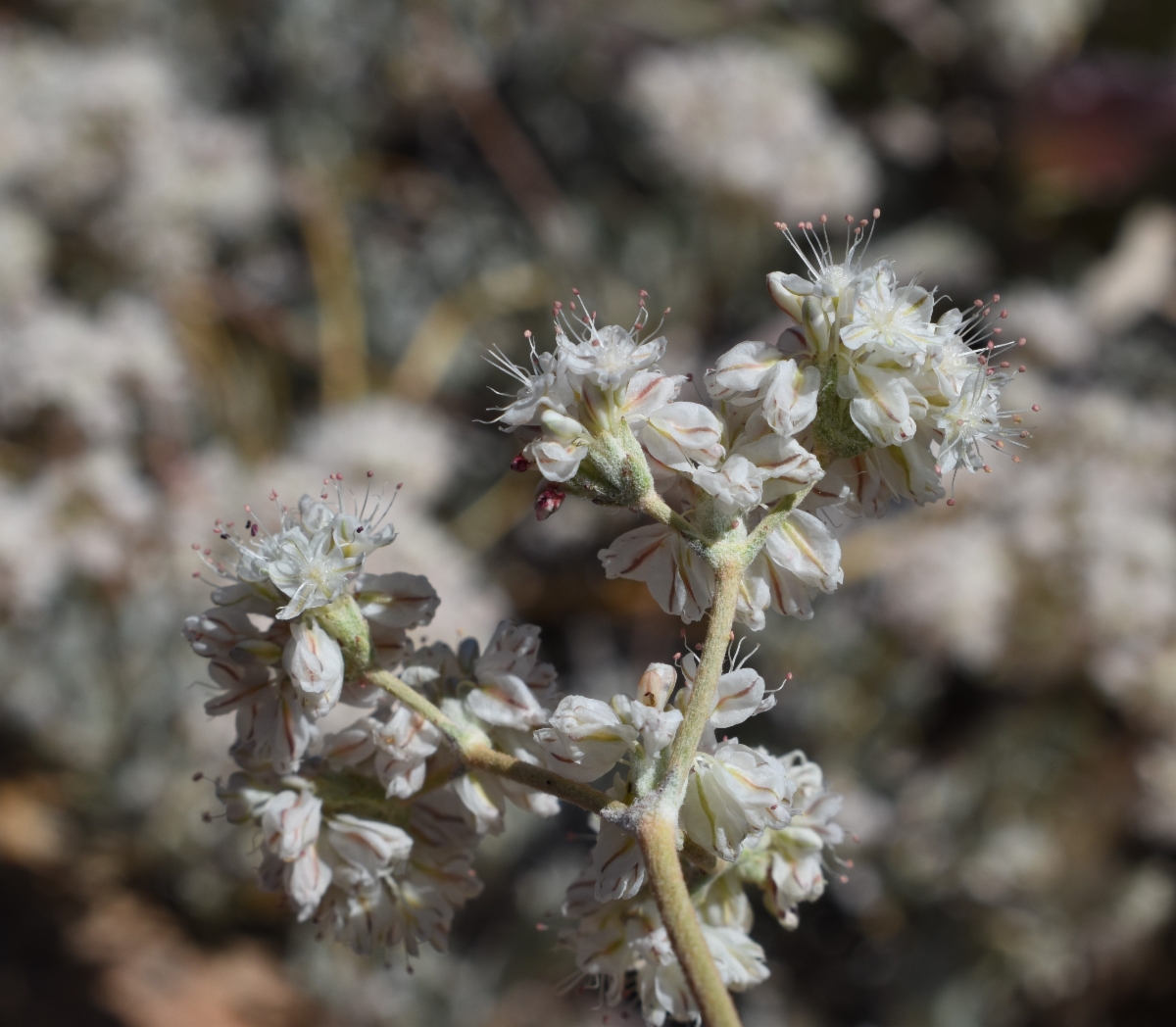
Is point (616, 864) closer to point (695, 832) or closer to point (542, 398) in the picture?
point (695, 832)

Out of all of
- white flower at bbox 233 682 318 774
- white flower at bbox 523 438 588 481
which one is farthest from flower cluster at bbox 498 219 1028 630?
white flower at bbox 233 682 318 774

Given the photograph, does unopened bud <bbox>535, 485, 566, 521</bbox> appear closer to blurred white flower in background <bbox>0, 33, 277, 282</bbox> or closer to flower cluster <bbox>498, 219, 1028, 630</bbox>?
flower cluster <bbox>498, 219, 1028, 630</bbox>

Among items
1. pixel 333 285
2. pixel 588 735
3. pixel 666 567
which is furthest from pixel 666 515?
pixel 333 285

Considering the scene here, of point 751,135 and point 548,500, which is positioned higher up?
point 751,135

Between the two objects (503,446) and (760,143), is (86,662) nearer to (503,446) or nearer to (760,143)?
(503,446)

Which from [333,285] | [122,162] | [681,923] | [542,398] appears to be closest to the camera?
[681,923]

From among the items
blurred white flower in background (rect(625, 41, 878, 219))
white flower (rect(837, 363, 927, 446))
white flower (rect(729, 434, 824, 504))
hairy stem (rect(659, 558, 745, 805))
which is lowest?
hairy stem (rect(659, 558, 745, 805))

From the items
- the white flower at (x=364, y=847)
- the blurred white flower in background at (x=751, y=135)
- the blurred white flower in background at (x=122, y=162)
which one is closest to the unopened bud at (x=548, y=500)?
the white flower at (x=364, y=847)
